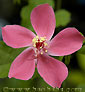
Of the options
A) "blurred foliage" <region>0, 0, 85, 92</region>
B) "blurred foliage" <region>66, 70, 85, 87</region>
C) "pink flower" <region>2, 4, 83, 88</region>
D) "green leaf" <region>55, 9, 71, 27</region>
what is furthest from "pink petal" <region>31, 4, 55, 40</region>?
"blurred foliage" <region>66, 70, 85, 87</region>

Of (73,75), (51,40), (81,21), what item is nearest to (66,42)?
(51,40)

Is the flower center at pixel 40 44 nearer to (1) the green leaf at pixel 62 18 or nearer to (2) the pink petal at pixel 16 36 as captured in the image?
(2) the pink petal at pixel 16 36

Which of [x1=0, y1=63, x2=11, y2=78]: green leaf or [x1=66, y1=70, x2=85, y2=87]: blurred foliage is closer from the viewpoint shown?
[x1=0, y1=63, x2=11, y2=78]: green leaf

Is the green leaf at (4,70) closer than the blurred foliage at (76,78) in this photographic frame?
Yes

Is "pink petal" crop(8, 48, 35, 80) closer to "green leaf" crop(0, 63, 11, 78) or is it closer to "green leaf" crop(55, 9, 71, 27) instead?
"green leaf" crop(0, 63, 11, 78)

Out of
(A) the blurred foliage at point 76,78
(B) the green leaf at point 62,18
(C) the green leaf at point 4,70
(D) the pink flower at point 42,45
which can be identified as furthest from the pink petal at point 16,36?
(A) the blurred foliage at point 76,78

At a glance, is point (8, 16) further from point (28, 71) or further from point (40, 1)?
point (28, 71)

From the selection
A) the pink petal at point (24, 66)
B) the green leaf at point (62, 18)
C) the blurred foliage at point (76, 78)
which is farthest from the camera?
the blurred foliage at point (76, 78)

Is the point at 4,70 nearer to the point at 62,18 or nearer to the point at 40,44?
the point at 40,44

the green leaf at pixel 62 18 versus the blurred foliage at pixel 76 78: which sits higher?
the green leaf at pixel 62 18

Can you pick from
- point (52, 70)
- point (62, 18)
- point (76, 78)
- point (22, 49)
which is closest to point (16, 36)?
point (22, 49)
